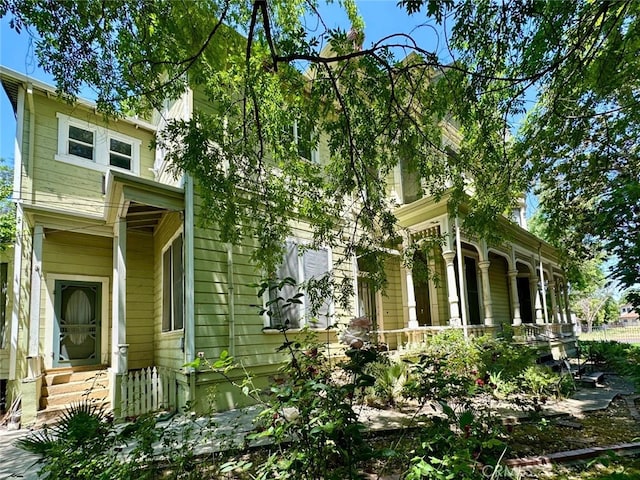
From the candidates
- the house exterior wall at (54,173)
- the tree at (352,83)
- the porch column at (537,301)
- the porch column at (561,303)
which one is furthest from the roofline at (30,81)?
the porch column at (561,303)

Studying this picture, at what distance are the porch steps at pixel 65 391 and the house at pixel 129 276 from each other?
0.03m

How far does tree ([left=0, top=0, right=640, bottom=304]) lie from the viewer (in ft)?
13.4

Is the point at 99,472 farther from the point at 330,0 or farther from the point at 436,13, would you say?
the point at 330,0

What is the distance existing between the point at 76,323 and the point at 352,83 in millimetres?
7674

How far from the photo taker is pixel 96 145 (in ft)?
28.2

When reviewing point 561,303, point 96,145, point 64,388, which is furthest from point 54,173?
point 561,303

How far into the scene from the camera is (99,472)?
2.38 m

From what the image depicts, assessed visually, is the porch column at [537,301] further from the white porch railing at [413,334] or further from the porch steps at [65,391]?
the porch steps at [65,391]

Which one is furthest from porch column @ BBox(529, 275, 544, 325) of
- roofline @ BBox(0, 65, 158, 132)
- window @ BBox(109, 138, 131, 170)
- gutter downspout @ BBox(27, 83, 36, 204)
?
gutter downspout @ BBox(27, 83, 36, 204)

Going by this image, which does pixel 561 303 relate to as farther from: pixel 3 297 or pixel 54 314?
pixel 3 297

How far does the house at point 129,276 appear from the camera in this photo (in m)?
6.21

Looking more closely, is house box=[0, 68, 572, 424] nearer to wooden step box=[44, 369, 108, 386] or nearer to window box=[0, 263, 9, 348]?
wooden step box=[44, 369, 108, 386]

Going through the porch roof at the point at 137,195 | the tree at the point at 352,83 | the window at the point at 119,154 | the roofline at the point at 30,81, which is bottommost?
the porch roof at the point at 137,195

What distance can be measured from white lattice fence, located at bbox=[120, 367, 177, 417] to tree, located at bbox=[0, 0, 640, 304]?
3.10 meters
